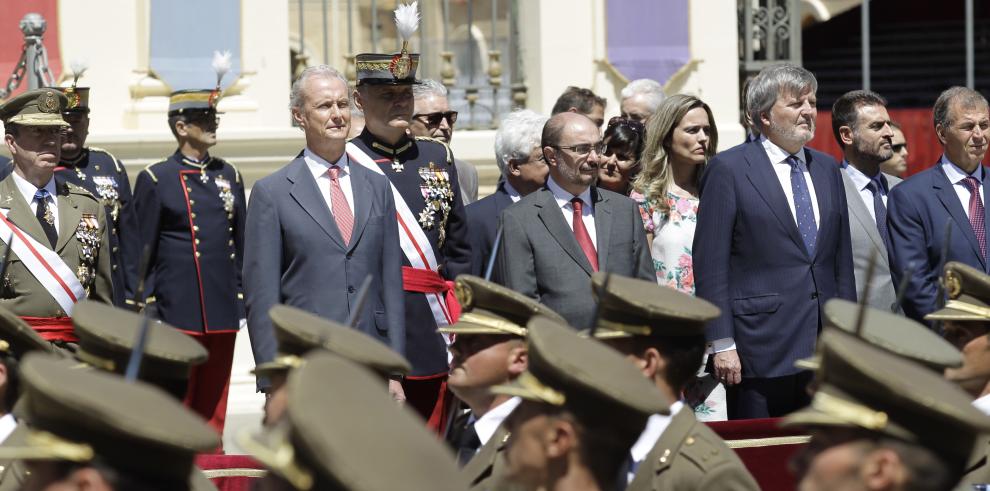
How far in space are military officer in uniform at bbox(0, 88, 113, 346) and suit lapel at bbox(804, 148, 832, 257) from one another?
2.61 metres

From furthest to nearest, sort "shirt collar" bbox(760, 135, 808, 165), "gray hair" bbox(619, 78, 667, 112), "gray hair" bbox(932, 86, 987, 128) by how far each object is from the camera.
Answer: "gray hair" bbox(619, 78, 667, 112)
"gray hair" bbox(932, 86, 987, 128)
"shirt collar" bbox(760, 135, 808, 165)

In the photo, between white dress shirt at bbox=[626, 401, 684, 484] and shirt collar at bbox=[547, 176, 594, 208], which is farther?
shirt collar at bbox=[547, 176, 594, 208]

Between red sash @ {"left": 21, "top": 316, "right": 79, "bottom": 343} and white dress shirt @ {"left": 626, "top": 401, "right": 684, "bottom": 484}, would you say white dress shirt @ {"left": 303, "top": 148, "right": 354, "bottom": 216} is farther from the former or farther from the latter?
white dress shirt @ {"left": 626, "top": 401, "right": 684, "bottom": 484}

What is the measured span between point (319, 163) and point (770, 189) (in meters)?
1.61

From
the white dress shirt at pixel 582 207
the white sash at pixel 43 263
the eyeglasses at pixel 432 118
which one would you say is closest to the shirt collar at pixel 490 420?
the white dress shirt at pixel 582 207

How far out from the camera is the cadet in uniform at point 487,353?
4727 millimetres

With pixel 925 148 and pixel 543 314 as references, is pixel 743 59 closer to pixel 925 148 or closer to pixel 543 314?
pixel 925 148

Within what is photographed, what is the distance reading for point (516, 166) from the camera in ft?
24.9

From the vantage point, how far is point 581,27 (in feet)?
34.2

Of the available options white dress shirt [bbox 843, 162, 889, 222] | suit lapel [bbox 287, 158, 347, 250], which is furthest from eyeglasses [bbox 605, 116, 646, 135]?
suit lapel [bbox 287, 158, 347, 250]

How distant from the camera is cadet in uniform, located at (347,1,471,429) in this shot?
6.50 meters

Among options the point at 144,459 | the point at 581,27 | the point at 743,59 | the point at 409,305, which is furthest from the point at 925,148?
the point at 144,459

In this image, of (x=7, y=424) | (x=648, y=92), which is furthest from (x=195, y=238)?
(x=7, y=424)

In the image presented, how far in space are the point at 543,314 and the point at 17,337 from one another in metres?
1.33
